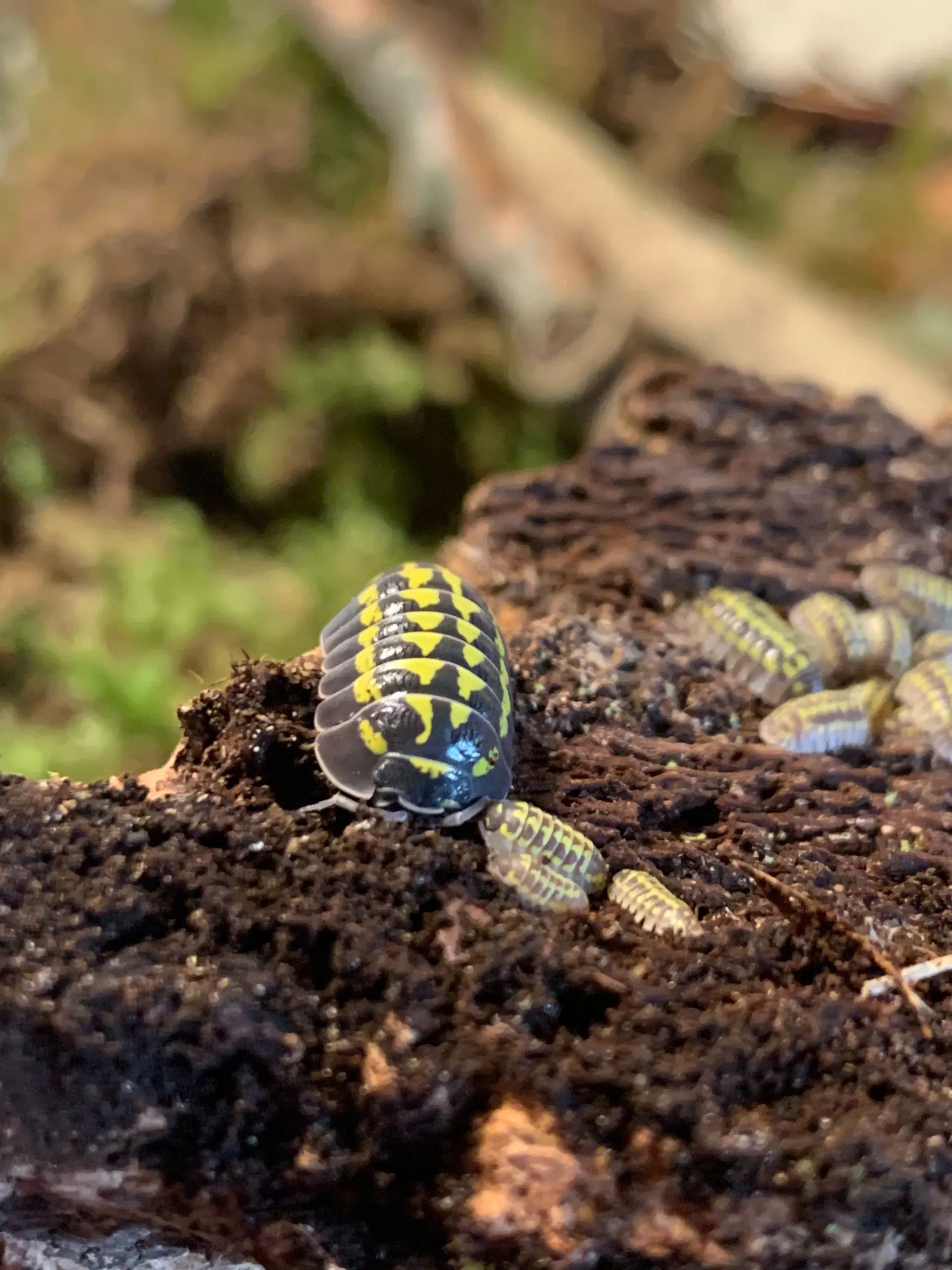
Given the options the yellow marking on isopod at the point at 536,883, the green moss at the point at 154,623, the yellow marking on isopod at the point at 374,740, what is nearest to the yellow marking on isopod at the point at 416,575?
the yellow marking on isopod at the point at 374,740

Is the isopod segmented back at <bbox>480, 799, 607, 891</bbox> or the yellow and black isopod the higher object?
the yellow and black isopod

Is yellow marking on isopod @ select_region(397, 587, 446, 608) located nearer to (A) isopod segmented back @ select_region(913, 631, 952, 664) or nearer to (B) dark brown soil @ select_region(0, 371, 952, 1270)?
(B) dark brown soil @ select_region(0, 371, 952, 1270)

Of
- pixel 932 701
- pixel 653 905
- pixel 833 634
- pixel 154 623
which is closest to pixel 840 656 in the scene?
pixel 833 634

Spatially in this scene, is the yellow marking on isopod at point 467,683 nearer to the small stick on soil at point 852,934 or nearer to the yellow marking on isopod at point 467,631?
the yellow marking on isopod at point 467,631

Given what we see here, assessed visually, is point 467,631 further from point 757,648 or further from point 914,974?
point 914,974

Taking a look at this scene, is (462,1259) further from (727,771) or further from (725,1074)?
(727,771)

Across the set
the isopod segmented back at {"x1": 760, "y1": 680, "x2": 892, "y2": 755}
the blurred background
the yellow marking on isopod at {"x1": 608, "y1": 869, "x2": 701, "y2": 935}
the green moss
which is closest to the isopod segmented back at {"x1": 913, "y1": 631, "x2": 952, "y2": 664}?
the isopod segmented back at {"x1": 760, "y1": 680, "x2": 892, "y2": 755}

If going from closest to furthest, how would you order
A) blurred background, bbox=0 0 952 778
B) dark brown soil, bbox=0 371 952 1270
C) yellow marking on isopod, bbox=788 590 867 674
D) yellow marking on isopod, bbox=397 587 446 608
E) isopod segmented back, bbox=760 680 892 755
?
dark brown soil, bbox=0 371 952 1270 < yellow marking on isopod, bbox=397 587 446 608 < isopod segmented back, bbox=760 680 892 755 < yellow marking on isopod, bbox=788 590 867 674 < blurred background, bbox=0 0 952 778
